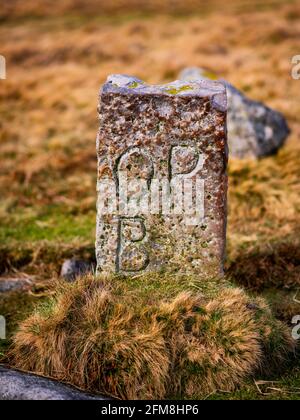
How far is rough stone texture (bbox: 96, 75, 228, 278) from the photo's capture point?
604 cm

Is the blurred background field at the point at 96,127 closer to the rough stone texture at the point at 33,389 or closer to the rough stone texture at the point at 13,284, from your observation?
the rough stone texture at the point at 13,284

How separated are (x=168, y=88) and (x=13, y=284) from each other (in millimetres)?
3145

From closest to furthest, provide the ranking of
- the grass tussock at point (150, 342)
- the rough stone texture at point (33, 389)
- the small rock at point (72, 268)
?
the rough stone texture at point (33, 389), the grass tussock at point (150, 342), the small rock at point (72, 268)

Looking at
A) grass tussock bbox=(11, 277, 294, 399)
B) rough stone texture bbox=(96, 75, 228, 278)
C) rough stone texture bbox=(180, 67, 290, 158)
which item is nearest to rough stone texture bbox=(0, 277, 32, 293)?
rough stone texture bbox=(96, 75, 228, 278)

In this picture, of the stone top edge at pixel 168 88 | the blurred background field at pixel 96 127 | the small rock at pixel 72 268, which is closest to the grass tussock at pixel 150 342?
the blurred background field at pixel 96 127

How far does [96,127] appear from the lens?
13.8 metres

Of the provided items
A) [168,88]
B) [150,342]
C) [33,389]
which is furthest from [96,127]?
[33,389]

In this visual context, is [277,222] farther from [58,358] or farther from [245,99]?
[58,358]

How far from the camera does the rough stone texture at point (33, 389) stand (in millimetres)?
4945

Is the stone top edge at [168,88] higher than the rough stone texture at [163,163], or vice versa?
the stone top edge at [168,88]

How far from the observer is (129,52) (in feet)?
66.9

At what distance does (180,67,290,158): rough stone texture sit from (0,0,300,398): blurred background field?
0.29m

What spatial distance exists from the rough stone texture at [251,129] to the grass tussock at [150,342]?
18.8 ft

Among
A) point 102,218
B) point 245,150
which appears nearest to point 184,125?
point 102,218
